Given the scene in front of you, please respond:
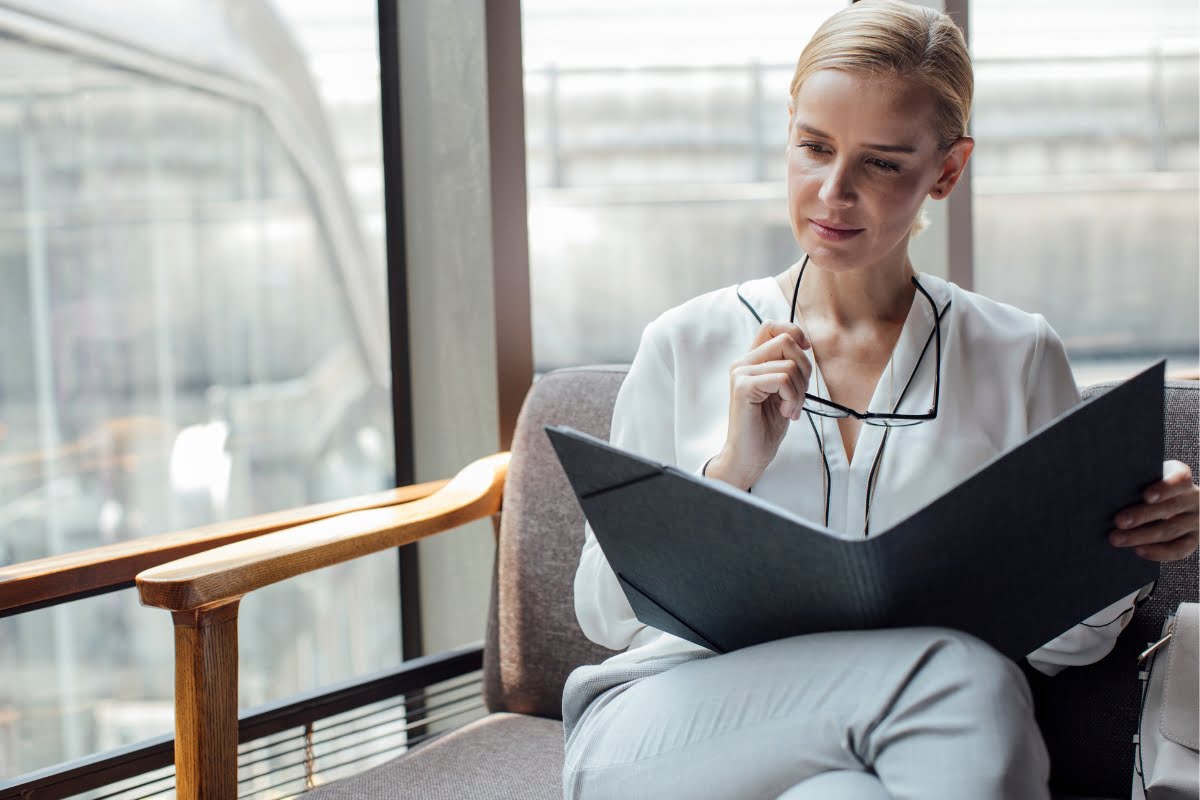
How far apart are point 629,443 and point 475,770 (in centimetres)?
42

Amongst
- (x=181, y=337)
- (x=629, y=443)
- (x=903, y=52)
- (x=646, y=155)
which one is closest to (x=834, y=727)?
(x=629, y=443)

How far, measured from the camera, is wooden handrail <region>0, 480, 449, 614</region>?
3.31 feet

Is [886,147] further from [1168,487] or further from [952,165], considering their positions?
[1168,487]

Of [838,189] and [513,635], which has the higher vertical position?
[838,189]

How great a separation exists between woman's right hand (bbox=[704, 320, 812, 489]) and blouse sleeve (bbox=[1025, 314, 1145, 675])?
276 millimetres

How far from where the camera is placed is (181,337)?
1848 mm

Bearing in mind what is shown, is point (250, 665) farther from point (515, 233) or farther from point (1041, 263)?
point (1041, 263)

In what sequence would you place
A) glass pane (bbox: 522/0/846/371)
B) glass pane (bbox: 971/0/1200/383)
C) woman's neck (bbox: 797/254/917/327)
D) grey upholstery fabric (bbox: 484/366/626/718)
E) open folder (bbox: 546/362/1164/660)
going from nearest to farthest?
open folder (bbox: 546/362/1164/660) < woman's neck (bbox: 797/254/917/327) < grey upholstery fabric (bbox: 484/366/626/718) < glass pane (bbox: 522/0/846/371) < glass pane (bbox: 971/0/1200/383)

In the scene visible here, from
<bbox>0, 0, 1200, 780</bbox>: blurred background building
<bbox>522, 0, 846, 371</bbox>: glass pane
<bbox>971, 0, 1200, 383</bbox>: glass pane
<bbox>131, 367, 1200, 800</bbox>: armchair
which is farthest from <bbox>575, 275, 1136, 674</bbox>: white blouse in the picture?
<bbox>971, 0, 1200, 383</bbox>: glass pane

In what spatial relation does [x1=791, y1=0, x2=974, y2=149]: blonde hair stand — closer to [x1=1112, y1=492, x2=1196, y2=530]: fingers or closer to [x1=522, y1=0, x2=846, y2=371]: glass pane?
[x1=1112, y1=492, x2=1196, y2=530]: fingers

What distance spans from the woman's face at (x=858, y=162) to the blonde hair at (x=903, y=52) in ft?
0.04

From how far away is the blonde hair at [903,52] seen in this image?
103cm

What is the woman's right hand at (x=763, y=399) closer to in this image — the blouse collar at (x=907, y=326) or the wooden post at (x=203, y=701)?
the blouse collar at (x=907, y=326)

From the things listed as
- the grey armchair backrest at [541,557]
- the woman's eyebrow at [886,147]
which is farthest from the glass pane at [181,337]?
the woman's eyebrow at [886,147]
